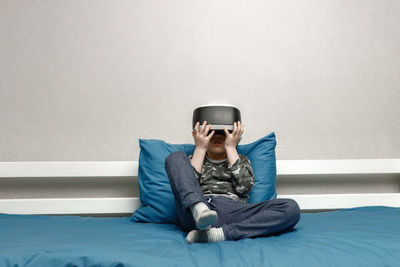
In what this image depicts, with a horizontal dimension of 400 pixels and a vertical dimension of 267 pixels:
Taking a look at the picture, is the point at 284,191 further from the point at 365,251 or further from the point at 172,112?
the point at 365,251

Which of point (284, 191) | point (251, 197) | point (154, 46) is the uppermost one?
point (154, 46)

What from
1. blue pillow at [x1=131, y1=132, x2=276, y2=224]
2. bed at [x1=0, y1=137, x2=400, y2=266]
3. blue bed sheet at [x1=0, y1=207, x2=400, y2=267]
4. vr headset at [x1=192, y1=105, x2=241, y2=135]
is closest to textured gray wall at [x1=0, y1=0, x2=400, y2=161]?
bed at [x1=0, y1=137, x2=400, y2=266]

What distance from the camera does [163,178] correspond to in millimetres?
1297

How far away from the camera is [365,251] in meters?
0.77

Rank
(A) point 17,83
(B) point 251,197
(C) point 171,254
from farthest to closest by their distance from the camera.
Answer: (A) point 17,83 < (B) point 251,197 < (C) point 171,254

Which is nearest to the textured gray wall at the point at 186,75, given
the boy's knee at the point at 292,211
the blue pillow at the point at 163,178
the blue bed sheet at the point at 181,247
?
the blue pillow at the point at 163,178

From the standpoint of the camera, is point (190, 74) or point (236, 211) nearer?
point (236, 211)

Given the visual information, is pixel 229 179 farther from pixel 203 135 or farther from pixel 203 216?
pixel 203 216

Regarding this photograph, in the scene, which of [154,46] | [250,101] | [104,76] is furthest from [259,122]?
[104,76]

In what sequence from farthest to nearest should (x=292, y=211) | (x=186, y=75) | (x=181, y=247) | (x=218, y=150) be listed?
(x=186, y=75)
(x=218, y=150)
(x=292, y=211)
(x=181, y=247)

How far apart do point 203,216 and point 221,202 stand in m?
0.22

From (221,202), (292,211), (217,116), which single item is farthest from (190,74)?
(292,211)

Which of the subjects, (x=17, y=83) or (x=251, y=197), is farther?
(x=17, y=83)

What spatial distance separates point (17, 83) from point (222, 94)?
1.09 meters
